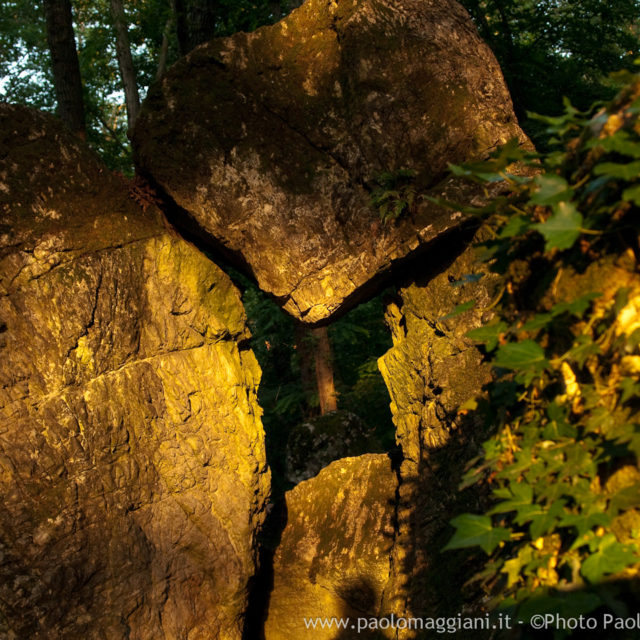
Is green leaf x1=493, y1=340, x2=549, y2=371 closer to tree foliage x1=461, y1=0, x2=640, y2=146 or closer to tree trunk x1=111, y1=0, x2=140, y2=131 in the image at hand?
tree foliage x1=461, y1=0, x2=640, y2=146

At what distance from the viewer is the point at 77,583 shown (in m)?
4.75

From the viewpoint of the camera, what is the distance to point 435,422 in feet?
17.2

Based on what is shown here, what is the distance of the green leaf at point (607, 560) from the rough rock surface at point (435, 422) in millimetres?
2936

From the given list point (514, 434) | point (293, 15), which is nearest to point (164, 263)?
point (293, 15)

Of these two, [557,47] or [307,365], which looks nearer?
[557,47]

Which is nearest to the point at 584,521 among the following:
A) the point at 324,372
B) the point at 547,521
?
the point at 547,521

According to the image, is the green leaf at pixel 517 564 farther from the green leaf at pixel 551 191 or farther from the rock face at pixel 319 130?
the rock face at pixel 319 130

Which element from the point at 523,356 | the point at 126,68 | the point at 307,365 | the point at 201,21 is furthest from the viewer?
the point at 307,365

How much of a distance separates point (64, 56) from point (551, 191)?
7.20 metres

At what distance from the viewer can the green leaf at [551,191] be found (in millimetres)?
1803

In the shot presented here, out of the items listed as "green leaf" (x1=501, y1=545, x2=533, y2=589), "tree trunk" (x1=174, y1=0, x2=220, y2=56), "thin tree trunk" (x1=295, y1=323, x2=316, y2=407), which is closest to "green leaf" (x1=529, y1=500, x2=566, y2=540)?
"green leaf" (x1=501, y1=545, x2=533, y2=589)

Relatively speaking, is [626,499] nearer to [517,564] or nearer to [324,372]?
[517,564]

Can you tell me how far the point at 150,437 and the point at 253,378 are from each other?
1.18 metres

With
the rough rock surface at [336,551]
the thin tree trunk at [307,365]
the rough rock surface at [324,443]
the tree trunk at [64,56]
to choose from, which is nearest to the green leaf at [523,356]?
the rough rock surface at [336,551]
